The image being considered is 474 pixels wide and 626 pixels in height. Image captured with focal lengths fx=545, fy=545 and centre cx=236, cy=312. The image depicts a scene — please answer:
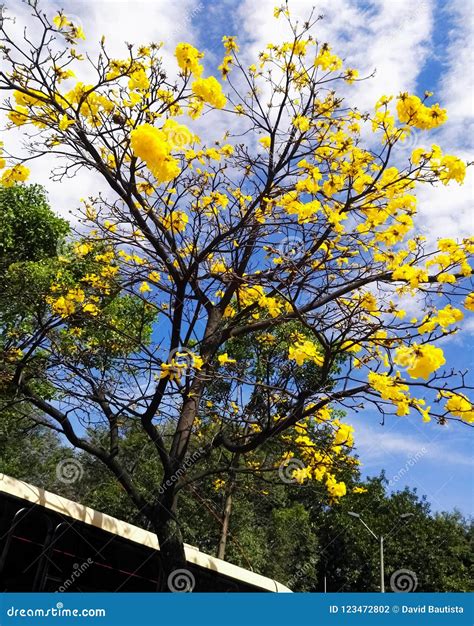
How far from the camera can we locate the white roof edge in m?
4.64

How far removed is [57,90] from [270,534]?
1644 cm

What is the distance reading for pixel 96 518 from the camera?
17.0 feet

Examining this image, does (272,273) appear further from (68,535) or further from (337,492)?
(68,535)

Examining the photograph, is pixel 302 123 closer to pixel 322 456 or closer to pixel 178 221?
pixel 178 221

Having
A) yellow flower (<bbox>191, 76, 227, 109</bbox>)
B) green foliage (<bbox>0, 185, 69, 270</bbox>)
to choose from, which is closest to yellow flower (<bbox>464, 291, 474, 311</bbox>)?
yellow flower (<bbox>191, 76, 227, 109</bbox>)

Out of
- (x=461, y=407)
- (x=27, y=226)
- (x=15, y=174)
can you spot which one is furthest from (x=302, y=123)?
(x=27, y=226)

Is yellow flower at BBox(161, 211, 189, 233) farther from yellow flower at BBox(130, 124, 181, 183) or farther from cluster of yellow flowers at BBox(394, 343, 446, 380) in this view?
cluster of yellow flowers at BBox(394, 343, 446, 380)

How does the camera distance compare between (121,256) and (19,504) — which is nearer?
(19,504)

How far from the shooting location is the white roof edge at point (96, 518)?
4641mm

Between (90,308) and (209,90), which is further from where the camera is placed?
(90,308)

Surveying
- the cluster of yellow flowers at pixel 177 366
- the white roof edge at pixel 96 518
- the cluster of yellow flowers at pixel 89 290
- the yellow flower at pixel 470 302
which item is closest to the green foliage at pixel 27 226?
the cluster of yellow flowers at pixel 89 290

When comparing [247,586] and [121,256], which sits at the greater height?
[121,256]
